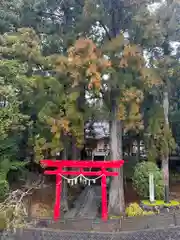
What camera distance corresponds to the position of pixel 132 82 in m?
12.1

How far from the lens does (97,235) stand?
7727 mm

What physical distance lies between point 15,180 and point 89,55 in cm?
807

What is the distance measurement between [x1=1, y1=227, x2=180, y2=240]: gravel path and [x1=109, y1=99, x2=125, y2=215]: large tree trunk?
427cm

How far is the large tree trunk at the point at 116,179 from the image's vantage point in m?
12.3

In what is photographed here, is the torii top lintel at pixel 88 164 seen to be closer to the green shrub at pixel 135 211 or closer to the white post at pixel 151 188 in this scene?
the white post at pixel 151 188

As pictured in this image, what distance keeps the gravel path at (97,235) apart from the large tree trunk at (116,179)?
427 centimetres

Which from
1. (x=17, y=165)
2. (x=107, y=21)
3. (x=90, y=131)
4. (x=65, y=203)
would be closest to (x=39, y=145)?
(x=17, y=165)

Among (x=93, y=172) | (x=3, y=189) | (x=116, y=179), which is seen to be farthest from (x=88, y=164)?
(x=3, y=189)

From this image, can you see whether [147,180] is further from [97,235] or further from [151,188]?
[97,235]

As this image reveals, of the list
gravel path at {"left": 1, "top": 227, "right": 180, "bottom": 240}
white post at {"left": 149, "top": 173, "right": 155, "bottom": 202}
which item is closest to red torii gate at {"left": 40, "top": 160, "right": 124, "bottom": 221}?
white post at {"left": 149, "top": 173, "right": 155, "bottom": 202}

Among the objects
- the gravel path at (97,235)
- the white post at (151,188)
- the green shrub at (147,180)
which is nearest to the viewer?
the gravel path at (97,235)

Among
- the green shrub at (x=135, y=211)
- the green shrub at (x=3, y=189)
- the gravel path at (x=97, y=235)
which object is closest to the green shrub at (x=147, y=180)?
the green shrub at (x=135, y=211)

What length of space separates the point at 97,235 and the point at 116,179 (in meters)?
5.01

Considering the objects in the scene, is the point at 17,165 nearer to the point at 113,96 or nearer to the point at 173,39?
the point at 113,96
